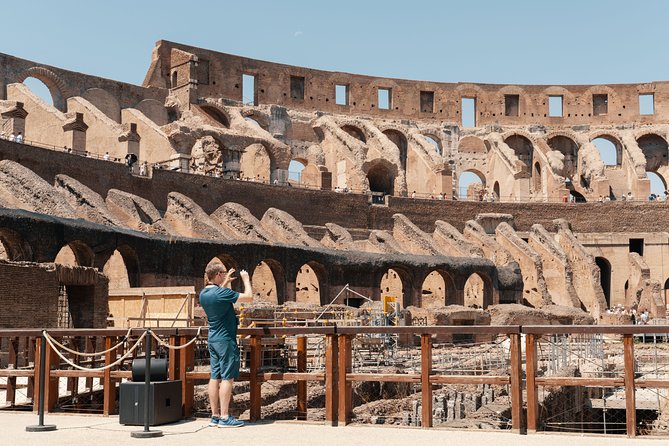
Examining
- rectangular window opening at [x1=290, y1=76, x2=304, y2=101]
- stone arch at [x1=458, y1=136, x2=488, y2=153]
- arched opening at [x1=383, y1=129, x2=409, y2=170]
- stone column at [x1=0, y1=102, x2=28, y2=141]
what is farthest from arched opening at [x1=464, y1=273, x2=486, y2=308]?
rectangular window opening at [x1=290, y1=76, x2=304, y2=101]

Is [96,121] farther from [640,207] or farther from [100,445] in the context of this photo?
[100,445]

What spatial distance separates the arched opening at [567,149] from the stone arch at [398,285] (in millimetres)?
24420

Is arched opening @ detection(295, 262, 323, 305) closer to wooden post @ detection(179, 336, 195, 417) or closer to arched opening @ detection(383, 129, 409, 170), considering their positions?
arched opening @ detection(383, 129, 409, 170)

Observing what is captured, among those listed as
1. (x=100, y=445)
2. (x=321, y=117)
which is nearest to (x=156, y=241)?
(x=100, y=445)

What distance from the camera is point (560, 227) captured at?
142 feet

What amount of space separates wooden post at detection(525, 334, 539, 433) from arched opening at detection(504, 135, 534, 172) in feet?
159

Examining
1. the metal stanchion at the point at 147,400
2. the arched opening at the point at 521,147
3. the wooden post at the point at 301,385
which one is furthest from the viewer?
the arched opening at the point at 521,147

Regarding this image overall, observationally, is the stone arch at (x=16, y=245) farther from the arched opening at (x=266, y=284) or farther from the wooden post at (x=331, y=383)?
the wooden post at (x=331, y=383)

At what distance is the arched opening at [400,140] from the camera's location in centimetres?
5388

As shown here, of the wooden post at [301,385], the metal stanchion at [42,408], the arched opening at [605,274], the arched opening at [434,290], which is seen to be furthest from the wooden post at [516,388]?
the arched opening at [605,274]

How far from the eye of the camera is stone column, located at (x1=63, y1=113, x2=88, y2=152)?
35500 mm

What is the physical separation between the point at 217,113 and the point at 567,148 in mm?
23598

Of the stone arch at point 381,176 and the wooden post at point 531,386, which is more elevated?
the stone arch at point 381,176

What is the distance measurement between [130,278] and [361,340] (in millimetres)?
6934
